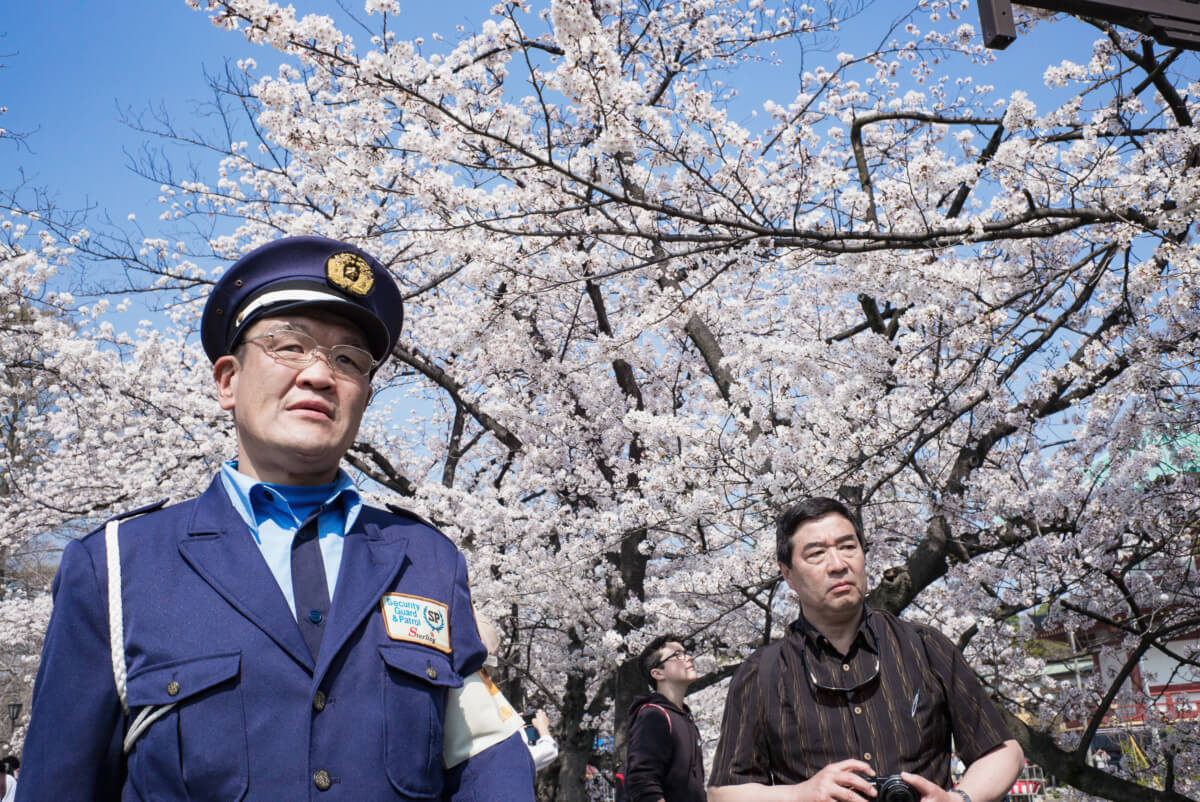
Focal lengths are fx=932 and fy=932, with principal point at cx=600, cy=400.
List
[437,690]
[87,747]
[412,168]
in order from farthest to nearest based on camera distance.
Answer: [412,168] → [437,690] → [87,747]

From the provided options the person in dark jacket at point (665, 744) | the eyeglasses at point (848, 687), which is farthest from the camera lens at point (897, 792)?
the person in dark jacket at point (665, 744)

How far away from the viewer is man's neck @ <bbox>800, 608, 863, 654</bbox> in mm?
2910

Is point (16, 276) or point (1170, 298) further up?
point (16, 276)

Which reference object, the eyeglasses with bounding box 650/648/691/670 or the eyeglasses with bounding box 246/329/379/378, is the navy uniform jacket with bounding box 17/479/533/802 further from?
the eyeglasses with bounding box 650/648/691/670

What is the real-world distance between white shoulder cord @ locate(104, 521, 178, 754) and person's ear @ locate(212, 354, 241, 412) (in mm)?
376

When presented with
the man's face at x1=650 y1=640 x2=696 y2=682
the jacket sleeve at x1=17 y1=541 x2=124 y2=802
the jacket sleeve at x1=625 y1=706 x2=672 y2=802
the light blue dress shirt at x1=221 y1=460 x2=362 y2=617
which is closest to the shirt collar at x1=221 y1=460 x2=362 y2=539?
the light blue dress shirt at x1=221 y1=460 x2=362 y2=617

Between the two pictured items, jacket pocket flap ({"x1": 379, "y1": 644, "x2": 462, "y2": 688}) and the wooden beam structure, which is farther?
the wooden beam structure

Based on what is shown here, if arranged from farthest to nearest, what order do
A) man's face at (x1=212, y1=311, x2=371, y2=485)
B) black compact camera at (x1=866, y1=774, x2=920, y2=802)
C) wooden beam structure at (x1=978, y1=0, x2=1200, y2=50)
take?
wooden beam structure at (x1=978, y1=0, x2=1200, y2=50) < black compact camera at (x1=866, y1=774, x2=920, y2=802) < man's face at (x1=212, y1=311, x2=371, y2=485)

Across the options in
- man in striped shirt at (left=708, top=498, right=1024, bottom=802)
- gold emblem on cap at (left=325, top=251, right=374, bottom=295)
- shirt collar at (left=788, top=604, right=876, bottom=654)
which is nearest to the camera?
gold emblem on cap at (left=325, top=251, right=374, bottom=295)

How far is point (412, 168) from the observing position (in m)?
7.59

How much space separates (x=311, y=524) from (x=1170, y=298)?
595 cm

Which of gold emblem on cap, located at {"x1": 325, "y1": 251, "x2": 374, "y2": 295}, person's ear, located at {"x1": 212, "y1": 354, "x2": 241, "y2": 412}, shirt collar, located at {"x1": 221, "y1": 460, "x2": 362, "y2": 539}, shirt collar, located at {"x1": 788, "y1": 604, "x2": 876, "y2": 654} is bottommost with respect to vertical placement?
shirt collar, located at {"x1": 788, "y1": 604, "x2": 876, "y2": 654}

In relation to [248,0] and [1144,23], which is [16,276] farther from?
[1144,23]

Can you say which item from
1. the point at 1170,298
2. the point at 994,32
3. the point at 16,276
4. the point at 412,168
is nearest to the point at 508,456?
the point at 16,276
